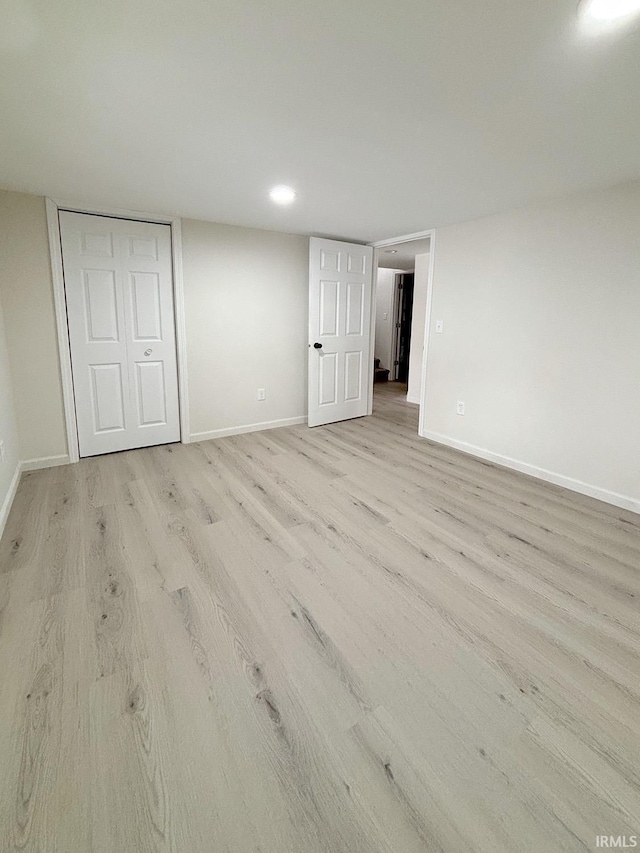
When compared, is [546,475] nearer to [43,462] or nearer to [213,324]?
[213,324]

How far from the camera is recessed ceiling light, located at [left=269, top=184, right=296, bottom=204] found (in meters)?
2.78

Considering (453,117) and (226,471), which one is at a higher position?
(453,117)

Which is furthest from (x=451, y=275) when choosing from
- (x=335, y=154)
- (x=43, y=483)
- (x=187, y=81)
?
(x=43, y=483)

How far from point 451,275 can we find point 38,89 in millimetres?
3286

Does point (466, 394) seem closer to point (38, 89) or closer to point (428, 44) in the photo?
point (428, 44)

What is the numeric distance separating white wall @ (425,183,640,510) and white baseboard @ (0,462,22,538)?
368 centimetres

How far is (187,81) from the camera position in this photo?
1.57 metres

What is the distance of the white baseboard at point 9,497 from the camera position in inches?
93.6

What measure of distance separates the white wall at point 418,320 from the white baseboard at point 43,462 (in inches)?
177

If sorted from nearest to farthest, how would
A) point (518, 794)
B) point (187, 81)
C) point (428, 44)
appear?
point (518, 794)
point (428, 44)
point (187, 81)

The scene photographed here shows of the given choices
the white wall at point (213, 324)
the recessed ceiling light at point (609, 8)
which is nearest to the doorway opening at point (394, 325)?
the white wall at point (213, 324)

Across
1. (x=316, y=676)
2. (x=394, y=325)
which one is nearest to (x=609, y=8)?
(x=316, y=676)

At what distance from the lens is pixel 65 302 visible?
3225 millimetres

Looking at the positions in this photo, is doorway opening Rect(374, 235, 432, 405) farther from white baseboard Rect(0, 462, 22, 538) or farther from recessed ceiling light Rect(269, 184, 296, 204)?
white baseboard Rect(0, 462, 22, 538)
